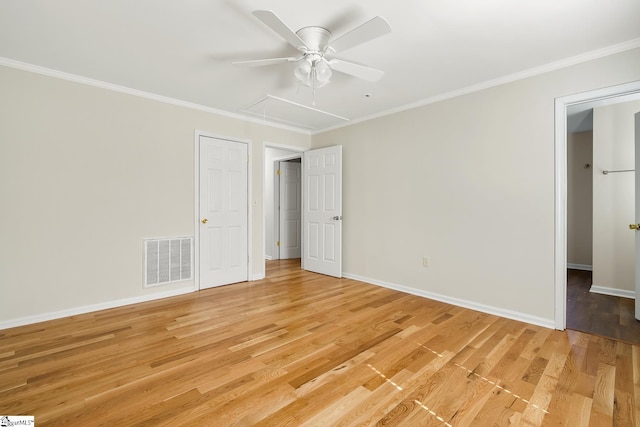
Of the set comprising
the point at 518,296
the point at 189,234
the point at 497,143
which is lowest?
the point at 518,296

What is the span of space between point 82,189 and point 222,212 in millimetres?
1615

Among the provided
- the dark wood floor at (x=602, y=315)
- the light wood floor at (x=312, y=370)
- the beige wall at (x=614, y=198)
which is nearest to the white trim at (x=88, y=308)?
the light wood floor at (x=312, y=370)

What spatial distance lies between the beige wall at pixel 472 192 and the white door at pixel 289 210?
2.41 metres

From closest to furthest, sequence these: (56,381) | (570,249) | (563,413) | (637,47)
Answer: (563,413), (56,381), (637,47), (570,249)

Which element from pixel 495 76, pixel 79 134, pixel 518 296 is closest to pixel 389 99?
pixel 495 76

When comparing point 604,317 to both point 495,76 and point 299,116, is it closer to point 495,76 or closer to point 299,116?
point 495,76

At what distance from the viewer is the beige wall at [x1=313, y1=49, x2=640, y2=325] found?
9.41ft

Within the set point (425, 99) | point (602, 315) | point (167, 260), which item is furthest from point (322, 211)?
point (602, 315)

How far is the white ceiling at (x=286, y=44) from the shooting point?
2.04 meters

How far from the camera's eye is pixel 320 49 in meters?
2.42

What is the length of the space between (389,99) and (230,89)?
1946 millimetres

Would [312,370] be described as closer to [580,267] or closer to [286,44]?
[286,44]

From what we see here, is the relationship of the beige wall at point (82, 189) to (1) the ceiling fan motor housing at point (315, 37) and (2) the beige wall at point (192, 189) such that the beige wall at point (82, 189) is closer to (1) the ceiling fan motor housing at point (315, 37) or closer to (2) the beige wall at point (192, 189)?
(2) the beige wall at point (192, 189)

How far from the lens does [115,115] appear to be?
3.40m
